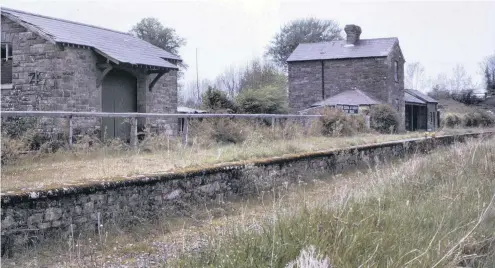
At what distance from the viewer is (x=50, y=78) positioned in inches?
524

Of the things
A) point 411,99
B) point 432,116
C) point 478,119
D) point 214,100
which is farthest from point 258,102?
point 478,119

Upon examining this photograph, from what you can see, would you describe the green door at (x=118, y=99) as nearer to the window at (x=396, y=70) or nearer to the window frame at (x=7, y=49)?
the window frame at (x=7, y=49)

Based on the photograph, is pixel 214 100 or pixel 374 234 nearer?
pixel 374 234

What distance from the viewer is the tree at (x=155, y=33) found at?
39.5 m

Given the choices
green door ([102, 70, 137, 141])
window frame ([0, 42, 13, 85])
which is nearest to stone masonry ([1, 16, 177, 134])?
window frame ([0, 42, 13, 85])

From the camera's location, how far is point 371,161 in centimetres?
1255

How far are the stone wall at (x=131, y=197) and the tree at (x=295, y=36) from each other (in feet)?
129

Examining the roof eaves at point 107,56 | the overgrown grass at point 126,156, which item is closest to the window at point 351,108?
the overgrown grass at point 126,156

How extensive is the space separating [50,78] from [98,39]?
7.88 ft

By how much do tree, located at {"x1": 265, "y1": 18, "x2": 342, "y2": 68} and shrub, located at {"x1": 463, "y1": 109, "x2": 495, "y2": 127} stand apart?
17614 mm

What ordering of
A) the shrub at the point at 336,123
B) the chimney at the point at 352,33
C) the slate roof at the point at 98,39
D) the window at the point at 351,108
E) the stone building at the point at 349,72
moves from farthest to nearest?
the chimney at the point at 352,33
the stone building at the point at 349,72
the window at the point at 351,108
the shrub at the point at 336,123
the slate roof at the point at 98,39

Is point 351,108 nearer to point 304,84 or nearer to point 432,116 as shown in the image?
point 304,84

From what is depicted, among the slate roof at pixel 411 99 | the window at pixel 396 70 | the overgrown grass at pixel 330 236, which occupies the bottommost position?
the overgrown grass at pixel 330 236

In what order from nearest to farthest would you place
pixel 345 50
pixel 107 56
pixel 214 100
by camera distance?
pixel 107 56 → pixel 214 100 → pixel 345 50
